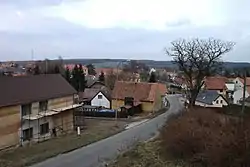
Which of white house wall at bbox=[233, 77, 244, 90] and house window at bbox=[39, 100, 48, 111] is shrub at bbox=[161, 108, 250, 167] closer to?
house window at bbox=[39, 100, 48, 111]

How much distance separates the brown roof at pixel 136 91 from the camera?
57.6 metres

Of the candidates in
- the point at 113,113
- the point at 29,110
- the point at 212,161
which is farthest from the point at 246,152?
the point at 113,113

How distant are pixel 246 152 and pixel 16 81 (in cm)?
2566

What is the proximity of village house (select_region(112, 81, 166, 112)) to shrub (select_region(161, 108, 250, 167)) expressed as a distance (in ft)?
112

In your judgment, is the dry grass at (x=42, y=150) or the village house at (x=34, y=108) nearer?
the dry grass at (x=42, y=150)

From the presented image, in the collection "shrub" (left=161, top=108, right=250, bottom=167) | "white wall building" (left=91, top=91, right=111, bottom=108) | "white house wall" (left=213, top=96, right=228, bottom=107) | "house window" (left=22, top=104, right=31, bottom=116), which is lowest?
"white house wall" (left=213, top=96, right=228, bottom=107)

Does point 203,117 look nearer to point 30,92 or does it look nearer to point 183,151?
point 183,151

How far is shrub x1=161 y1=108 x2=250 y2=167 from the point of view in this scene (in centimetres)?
1397

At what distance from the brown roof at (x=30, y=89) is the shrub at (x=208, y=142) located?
1553cm

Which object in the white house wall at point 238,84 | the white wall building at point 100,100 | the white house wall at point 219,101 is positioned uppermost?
the white house wall at point 238,84

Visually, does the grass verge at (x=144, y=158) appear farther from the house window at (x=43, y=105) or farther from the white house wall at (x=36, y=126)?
the house window at (x=43, y=105)

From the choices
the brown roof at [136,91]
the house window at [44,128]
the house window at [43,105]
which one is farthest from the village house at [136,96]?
the house window at [44,128]

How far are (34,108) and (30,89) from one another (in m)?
2.32

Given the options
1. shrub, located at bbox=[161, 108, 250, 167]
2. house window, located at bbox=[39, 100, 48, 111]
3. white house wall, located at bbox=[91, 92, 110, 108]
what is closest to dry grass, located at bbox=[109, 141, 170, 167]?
shrub, located at bbox=[161, 108, 250, 167]
